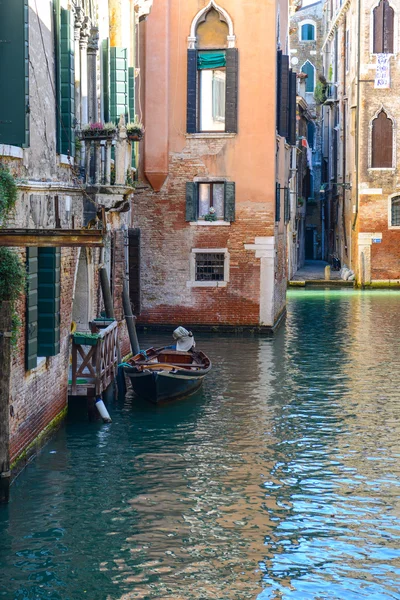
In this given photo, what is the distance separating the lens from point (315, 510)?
9.56 metres

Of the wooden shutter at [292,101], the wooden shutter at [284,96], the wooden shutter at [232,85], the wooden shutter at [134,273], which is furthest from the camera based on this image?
the wooden shutter at [292,101]

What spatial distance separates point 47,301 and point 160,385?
3.09 metres

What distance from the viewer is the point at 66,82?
12352 millimetres

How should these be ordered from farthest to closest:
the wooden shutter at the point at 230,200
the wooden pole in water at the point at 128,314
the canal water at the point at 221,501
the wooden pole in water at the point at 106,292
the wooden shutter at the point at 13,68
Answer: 1. the wooden shutter at the point at 230,200
2. the wooden pole in water at the point at 128,314
3. the wooden pole in water at the point at 106,292
4. the wooden shutter at the point at 13,68
5. the canal water at the point at 221,501

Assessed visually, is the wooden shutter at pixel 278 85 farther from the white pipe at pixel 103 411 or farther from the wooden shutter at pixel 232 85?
the white pipe at pixel 103 411

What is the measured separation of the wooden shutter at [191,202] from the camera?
22.8 meters

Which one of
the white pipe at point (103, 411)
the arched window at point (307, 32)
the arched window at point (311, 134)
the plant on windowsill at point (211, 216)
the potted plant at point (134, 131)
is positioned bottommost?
the white pipe at point (103, 411)

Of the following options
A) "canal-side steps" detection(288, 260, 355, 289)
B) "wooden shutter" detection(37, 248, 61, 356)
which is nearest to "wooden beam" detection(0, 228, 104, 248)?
"wooden shutter" detection(37, 248, 61, 356)

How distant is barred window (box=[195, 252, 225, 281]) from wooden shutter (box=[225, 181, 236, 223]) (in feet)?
2.90

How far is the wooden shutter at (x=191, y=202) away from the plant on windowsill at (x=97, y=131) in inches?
361

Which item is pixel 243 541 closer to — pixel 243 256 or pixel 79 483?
pixel 79 483

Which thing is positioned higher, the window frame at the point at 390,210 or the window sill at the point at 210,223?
the window frame at the point at 390,210

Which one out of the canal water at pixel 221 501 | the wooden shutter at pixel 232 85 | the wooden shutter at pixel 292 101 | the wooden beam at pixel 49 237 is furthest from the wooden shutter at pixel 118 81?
the wooden shutter at pixel 292 101

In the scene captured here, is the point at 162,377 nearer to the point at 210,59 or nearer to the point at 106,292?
the point at 106,292
